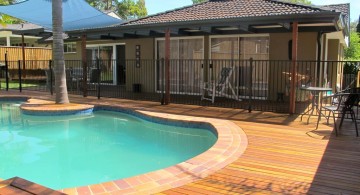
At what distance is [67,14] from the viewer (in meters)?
12.7

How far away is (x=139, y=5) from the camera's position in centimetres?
4347

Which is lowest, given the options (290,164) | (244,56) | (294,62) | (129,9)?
(290,164)

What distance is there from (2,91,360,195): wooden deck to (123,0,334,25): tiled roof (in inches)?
114

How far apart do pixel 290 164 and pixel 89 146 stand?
391 centimetres

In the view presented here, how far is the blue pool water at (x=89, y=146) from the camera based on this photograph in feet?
16.3

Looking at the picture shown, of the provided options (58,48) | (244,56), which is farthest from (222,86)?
(58,48)

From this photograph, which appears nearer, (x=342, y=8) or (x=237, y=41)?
(x=237, y=41)

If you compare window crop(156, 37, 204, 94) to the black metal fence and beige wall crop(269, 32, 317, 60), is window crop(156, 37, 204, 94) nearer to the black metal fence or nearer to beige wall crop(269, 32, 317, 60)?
the black metal fence

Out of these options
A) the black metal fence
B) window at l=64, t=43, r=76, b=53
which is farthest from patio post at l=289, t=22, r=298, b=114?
window at l=64, t=43, r=76, b=53

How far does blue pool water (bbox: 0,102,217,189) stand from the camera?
195 inches

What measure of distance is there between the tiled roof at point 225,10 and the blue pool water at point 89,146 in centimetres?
322

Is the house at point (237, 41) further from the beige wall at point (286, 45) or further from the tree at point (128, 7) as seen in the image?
the tree at point (128, 7)

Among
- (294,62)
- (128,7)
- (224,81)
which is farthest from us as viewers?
(128,7)

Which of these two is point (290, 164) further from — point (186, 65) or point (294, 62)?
point (186, 65)
